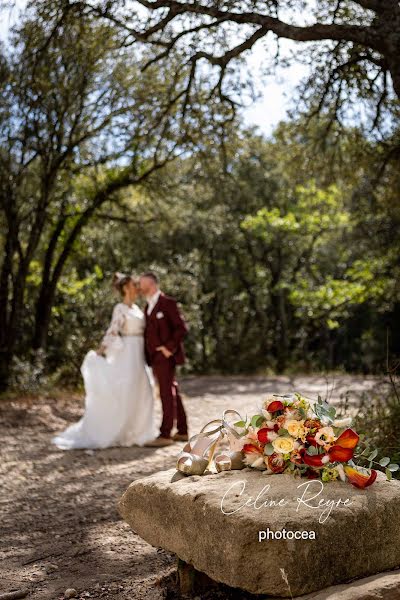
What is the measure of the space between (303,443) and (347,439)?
239 mm

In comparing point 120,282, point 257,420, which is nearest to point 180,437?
point 120,282

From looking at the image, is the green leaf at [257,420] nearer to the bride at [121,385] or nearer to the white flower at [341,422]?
the white flower at [341,422]

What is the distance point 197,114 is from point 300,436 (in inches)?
341

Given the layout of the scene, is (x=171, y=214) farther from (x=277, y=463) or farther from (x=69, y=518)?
(x=277, y=463)

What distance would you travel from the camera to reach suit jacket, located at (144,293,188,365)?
937 cm

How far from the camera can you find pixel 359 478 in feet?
11.8

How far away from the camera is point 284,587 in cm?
313

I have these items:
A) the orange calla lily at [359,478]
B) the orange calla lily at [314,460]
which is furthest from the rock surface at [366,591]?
the orange calla lily at [314,460]

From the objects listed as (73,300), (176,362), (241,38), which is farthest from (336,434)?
(73,300)

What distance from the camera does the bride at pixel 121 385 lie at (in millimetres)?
9430

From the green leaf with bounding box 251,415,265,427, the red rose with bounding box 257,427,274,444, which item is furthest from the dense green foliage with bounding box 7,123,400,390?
the red rose with bounding box 257,427,274,444

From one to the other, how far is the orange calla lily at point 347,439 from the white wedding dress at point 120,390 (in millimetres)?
5912

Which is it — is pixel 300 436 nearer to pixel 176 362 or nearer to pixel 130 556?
pixel 130 556

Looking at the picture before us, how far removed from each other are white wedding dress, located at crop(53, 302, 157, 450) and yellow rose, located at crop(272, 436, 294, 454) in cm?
583
